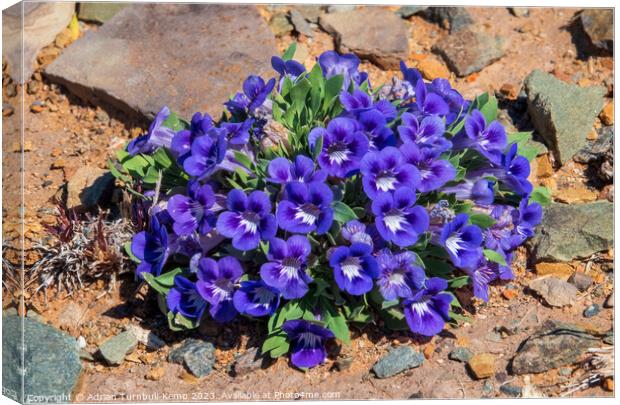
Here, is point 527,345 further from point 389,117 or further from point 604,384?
point 389,117

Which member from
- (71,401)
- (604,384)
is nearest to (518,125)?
(604,384)

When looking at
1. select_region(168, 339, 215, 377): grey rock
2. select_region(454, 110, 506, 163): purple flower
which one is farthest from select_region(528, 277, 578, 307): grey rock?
select_region(168, 339, 215, 377): grey rock

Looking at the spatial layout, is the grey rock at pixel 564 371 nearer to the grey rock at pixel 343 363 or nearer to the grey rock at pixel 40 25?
the grey rock at pixel 343 363

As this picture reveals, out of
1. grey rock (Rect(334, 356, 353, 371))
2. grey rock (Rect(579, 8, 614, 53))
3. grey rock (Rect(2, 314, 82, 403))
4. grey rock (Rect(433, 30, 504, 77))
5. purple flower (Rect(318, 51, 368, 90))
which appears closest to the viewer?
grey rock (Rect(2, 314, 82, 403))

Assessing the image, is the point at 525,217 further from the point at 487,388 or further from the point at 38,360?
the point at 38,360

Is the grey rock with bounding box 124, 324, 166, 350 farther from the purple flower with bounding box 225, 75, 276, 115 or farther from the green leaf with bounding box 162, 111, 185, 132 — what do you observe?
the purple flower with bounding box 225, 75, 276, 115
